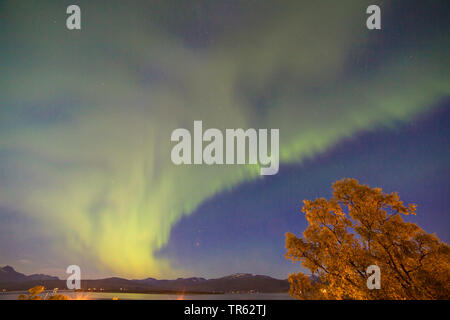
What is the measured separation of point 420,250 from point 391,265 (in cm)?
122

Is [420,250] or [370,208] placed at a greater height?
[370,208]

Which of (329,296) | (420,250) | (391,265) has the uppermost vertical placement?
(420,250)

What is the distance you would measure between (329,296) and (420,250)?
153 inches

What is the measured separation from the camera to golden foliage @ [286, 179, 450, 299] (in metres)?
9.13

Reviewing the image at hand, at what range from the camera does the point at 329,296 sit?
1014 centimetres

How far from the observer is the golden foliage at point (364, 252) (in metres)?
9.13

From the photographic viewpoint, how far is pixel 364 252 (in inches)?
388

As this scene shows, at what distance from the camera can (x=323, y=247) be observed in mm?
10609
